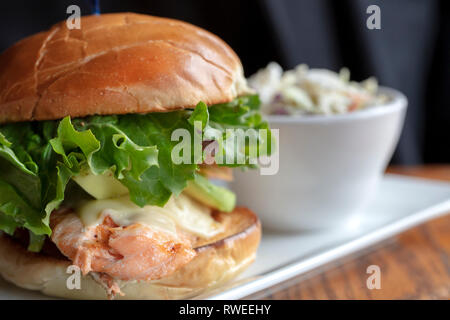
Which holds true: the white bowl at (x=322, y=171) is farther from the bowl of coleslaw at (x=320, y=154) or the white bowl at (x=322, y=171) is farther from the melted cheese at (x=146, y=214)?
the melted cheese at (x=146, y=214)

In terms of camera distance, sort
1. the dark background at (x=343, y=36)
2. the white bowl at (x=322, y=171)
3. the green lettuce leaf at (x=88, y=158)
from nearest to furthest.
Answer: the green lettuce leaf at (x=88, y=158), the white bowl at (x=322, y=171), the dark background at (x=343, y=36)

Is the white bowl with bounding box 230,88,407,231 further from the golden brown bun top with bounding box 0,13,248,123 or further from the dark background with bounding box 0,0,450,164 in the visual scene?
the dark background with bounding box 0,0,450,164

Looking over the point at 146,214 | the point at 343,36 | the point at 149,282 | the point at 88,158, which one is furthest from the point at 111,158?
the point at 343,36

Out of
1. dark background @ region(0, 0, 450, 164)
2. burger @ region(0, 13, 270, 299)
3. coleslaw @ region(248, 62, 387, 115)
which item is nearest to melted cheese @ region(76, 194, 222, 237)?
burger @ region(0, 13, 270, 299)

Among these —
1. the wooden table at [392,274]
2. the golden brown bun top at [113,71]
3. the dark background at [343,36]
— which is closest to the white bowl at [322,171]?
the wooden table at [392,274]

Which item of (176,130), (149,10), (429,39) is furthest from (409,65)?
(176,130)

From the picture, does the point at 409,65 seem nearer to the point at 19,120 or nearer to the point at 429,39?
the point at 429,39
